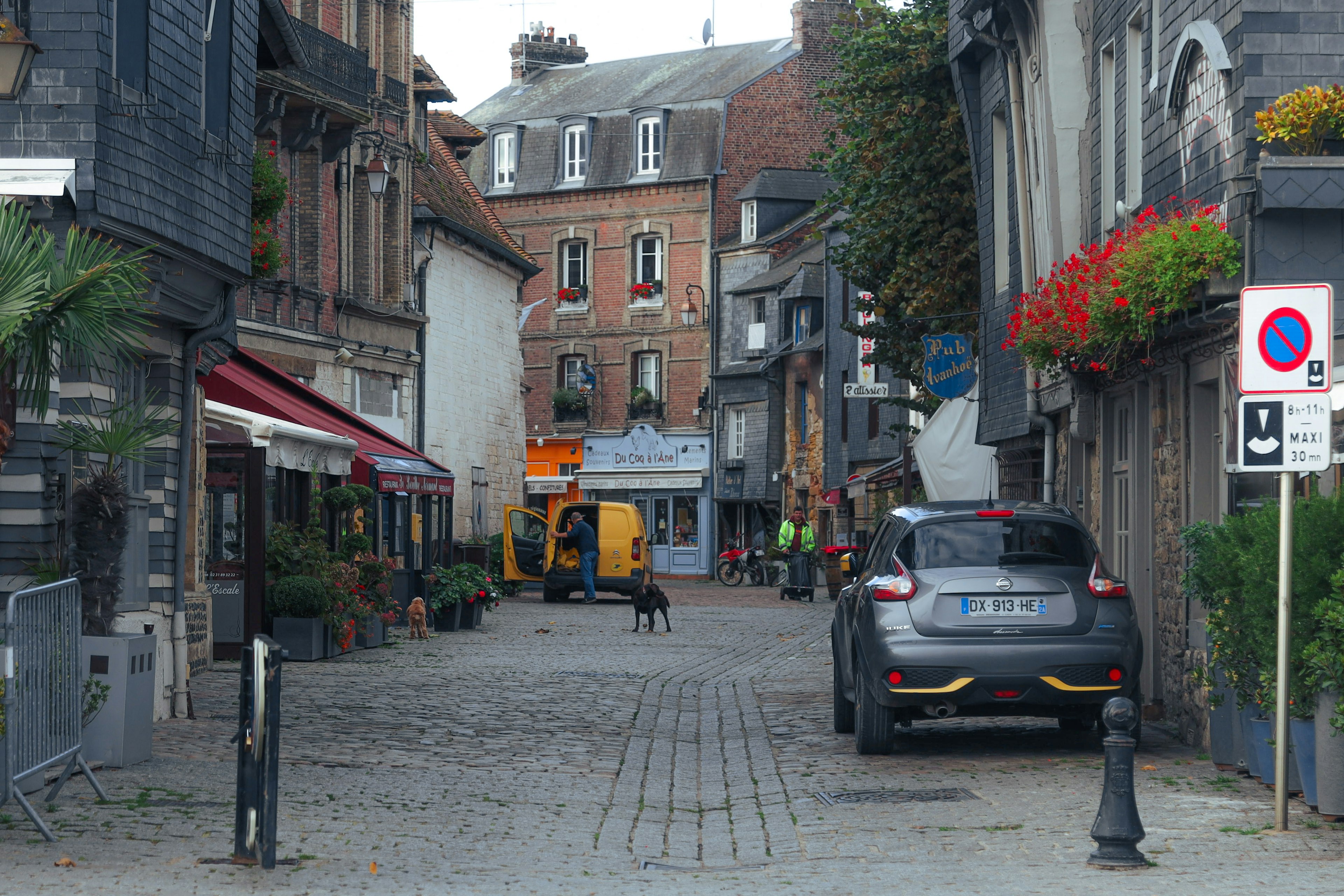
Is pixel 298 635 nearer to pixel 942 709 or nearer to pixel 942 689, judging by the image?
pixel 942 709

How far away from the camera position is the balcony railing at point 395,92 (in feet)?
103

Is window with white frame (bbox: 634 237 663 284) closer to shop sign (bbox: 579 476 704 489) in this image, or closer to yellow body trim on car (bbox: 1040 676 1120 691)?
shop sign (bbox: 579 476 704 489)

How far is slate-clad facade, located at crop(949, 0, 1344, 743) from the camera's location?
1012 cm

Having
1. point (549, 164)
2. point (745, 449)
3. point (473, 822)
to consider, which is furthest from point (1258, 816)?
point (549, 164)

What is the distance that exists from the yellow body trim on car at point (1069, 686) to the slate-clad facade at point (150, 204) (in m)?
5.99

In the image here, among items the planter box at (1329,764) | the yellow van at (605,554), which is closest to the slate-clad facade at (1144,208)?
the planter box at (1329,764)

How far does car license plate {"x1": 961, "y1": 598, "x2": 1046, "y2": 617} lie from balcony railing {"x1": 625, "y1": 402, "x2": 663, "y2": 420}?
45.2m

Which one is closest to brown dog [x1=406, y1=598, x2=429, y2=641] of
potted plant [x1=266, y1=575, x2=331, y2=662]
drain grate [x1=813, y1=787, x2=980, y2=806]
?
potted plant [x1=266, y1=575, x2=331, y2=662]

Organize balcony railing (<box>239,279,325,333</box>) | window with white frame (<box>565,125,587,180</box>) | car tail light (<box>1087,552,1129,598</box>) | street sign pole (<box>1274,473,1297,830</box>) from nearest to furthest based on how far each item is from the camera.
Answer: street sign pole (<box>1274,473,1297,830</box>) < car tail light (<box>1087,552,1129,598</box>) < balcony railing (<box>239,279,325,333</box>) < window with white frame (<box>565,125,587,180</box>)

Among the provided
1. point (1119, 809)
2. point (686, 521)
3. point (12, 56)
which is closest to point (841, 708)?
point (1119, 809)

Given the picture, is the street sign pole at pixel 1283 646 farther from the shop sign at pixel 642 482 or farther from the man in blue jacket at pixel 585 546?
the shop sign at pixel 642 482

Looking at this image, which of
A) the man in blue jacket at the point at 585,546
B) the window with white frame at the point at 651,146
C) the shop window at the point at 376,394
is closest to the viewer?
the shop window at the point at 376,394

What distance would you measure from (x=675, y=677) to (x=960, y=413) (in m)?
7.72

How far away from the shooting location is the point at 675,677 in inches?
673
